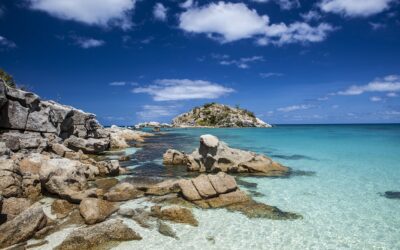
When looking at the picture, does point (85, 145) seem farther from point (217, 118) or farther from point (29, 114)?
point (217, 118)

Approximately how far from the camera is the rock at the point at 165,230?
1161 cm

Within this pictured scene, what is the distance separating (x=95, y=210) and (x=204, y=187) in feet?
18.4

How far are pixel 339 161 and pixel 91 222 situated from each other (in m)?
26.8

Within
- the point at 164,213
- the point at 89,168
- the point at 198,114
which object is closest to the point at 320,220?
the point at 164,213

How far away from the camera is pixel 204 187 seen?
15.8 metres

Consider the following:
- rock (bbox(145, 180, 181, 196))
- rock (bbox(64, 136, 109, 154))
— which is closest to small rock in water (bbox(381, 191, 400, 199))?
rock (bbox(145, 180, 181, 196))

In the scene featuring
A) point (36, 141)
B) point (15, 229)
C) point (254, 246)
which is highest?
point (36, 141)

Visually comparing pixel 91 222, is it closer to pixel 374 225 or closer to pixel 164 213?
pixel 164 213

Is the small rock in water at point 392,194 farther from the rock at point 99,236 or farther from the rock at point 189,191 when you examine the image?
the rock at point 99,236

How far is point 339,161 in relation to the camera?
31094mm

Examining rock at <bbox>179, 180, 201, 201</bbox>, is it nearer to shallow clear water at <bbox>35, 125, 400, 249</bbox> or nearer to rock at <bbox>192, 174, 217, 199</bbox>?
rock at <bbox>192, 174, 217, 199</bbox>

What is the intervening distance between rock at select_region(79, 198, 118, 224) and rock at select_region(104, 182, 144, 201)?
1.78 metres

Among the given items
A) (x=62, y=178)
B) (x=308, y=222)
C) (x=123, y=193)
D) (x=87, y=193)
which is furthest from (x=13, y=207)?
(x=308, y=222)

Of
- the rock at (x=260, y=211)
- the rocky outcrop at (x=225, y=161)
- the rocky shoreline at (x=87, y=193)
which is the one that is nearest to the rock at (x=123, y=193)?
the rocky shoreline at (x=87, y=193)
